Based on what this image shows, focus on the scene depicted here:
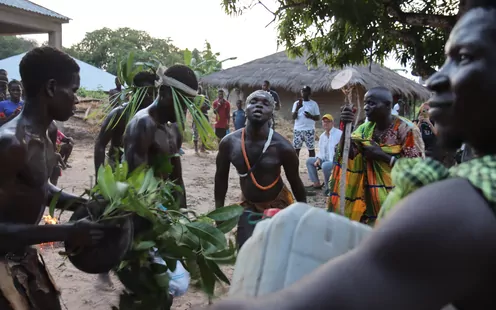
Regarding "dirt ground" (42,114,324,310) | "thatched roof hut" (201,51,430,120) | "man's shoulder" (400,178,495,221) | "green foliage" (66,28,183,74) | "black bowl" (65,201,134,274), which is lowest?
"dirt ground" (42,114,324,310)

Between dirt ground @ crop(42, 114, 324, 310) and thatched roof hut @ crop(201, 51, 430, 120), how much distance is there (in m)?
6.11

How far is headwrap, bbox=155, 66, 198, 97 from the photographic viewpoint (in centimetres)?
Answer: 373

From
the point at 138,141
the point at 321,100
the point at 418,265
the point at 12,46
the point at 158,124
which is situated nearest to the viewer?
the point at 418,265

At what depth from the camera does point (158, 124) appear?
13.2ft

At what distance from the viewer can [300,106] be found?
11492mm

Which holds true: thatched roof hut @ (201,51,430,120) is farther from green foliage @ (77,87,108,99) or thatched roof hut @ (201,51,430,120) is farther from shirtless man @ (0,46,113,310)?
shirtless man @ (0,46,113,310)

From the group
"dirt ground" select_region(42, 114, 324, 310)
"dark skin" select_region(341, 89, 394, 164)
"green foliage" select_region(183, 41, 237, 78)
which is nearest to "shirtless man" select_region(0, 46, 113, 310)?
"dirt ground" select_region(42, 114, 324, 310)

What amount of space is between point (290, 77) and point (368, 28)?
1531 centimetres

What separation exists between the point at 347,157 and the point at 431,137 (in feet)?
6.64

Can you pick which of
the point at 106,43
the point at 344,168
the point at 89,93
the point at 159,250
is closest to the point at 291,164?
the point at 344,168

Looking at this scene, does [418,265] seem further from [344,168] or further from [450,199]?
[344,168]

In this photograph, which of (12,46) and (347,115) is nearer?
(347,115)

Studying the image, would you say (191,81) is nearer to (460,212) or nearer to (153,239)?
(153,239)

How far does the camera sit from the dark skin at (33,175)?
7.53 ft
